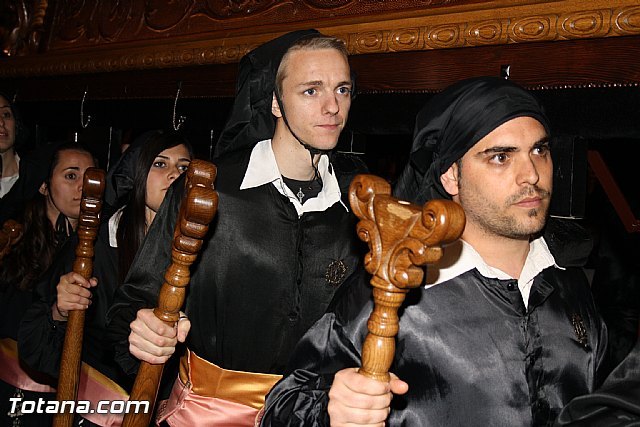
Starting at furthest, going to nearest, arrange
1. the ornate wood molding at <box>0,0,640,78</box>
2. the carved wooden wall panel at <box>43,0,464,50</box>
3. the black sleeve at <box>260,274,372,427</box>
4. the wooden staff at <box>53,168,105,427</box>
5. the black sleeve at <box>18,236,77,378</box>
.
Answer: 1. the black sleeve at <box>18,236,77,378</box>
2. the carved wooden wall panel at <box>43,0,464,50</box>
3. the wooden staff at <box>53,168,105,427</box>
4. the ornate wood molding at <box>0,0,640,78</box>
5. the black sleeve at <box>260,274,372,427</box>

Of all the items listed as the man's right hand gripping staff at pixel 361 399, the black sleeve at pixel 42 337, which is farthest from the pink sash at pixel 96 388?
the man's right hand gripping staff at pixel 361 399

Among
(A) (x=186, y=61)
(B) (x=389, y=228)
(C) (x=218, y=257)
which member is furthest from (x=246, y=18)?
(B) (x=389, y=228)

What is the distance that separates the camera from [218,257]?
3.04 meters

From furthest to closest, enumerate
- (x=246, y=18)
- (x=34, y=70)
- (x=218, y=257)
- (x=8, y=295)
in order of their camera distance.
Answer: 1. (x=34, y=70)
2. (x=8, y=295)
3. (x=246, y=18)
4. (x=218, y=257)

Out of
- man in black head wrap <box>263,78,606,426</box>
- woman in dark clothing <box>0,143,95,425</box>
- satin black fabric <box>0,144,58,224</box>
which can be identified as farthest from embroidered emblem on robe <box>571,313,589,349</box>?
satin black fabric <box>0,144,58,224</box>

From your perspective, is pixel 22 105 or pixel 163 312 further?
pixel 22 105

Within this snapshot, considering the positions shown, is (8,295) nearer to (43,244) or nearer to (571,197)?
(43,244)

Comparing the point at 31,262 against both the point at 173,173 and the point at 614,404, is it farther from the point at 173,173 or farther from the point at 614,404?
the point at 614,404

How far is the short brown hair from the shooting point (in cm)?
308

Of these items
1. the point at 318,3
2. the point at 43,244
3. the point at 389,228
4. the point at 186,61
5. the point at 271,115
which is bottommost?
the point at 43,244

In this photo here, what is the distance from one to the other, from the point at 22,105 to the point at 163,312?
3706mm

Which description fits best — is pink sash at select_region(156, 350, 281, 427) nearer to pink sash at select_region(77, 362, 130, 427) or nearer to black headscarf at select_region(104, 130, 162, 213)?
pink sash at select_region(77, 362, 130, 427)

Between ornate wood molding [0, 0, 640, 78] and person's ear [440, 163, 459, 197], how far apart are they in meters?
0.75

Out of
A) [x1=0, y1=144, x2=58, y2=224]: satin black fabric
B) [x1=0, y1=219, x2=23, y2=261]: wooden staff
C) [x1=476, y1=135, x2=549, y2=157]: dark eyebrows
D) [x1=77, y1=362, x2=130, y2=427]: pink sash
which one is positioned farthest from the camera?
[x1=0, y1=144, x2=58, y2=224]: satin black fabric
